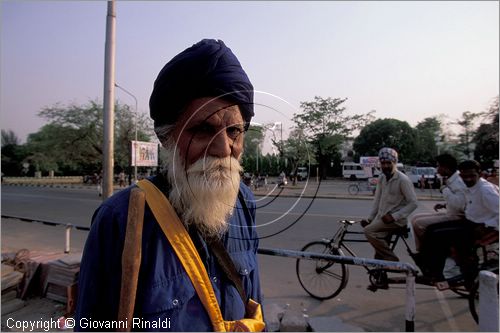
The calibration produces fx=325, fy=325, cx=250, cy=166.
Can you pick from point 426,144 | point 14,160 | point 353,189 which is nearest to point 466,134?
point 426,144

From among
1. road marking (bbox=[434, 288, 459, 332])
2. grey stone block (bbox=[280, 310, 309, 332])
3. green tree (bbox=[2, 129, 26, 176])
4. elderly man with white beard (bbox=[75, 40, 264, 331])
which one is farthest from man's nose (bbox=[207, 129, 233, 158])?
green tree (bbox=[2, 129, 26, 176])

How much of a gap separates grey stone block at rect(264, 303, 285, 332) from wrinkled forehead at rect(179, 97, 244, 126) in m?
2.48

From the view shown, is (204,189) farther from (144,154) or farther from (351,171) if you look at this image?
(144,154)

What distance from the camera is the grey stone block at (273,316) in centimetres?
297

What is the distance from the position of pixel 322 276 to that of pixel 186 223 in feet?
11.0

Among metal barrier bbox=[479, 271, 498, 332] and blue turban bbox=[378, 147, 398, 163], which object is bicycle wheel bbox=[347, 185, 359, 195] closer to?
blue turban bbox=[378, 147, 398, 163]

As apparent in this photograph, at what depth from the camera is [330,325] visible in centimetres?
303

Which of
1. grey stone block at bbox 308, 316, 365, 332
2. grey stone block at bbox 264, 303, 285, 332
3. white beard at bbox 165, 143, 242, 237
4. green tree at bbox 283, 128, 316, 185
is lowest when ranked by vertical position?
grey stone block at bbox 308, 316, 365, 332

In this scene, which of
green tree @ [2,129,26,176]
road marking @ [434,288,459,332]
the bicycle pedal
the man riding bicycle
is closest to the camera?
road marking @ [434,288,459,332]

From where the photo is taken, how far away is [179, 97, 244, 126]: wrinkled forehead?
39.6 inches

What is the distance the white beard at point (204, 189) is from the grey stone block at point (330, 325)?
2355 millimetres

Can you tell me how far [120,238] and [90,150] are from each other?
35152 millimetres

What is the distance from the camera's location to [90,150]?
32469mm

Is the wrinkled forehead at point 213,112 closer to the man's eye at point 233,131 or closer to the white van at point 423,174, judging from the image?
the man's eye at point 233,131
